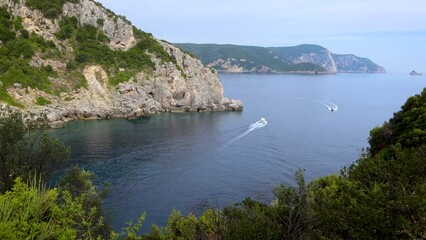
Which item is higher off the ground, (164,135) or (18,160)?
(18,160)

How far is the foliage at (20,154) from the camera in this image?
28797mm

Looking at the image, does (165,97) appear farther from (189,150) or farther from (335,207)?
(335,207)

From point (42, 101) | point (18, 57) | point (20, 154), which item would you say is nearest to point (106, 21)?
point (18, 57)

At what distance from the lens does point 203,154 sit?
231 ft

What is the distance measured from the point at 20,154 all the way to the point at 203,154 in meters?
42.8

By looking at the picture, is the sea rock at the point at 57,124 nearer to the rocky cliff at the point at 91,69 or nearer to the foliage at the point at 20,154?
the rocky cliff at the point at 91,69

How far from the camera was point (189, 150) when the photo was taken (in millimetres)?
73125

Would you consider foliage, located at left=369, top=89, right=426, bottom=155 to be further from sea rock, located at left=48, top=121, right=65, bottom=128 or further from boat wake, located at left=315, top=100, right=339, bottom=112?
boat wake, located at left=315, top=100, right=339, bottom=112

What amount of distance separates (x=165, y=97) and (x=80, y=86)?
2799 cm

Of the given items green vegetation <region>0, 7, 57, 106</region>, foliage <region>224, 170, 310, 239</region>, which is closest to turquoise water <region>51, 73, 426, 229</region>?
foliage <region>224, 170, 310, 239</region>

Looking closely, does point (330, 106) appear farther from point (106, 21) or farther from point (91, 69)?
point (91, 69)

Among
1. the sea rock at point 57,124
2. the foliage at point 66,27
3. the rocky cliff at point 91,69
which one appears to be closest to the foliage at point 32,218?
the sea rock at point 57,124

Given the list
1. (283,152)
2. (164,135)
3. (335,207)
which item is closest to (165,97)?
(164,135)

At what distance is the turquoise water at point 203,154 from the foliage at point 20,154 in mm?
11700
